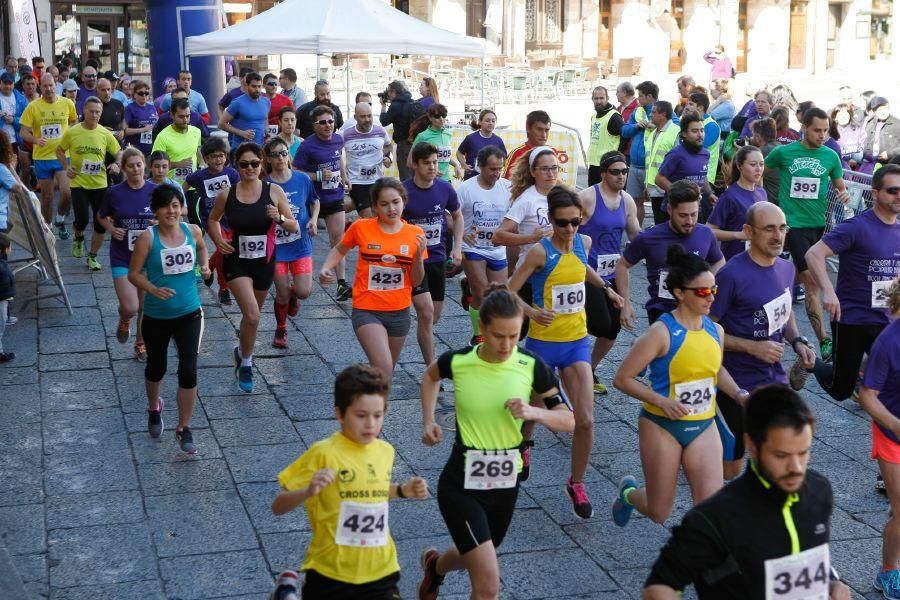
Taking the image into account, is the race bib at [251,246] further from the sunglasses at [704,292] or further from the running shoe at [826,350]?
the sunglasses at [704,292]

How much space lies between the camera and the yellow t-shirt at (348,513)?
13.8ft

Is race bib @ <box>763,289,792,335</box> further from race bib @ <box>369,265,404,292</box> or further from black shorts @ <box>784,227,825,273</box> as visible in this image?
black shorts @ <box>784,227,825,273</box>

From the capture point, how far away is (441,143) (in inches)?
506

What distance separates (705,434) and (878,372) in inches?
29.2

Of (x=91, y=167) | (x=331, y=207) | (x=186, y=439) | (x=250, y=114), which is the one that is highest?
(x=250, y=114)

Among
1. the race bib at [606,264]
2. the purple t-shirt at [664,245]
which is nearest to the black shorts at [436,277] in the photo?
the race bib at [606,264]

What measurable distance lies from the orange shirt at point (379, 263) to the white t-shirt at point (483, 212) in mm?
1627

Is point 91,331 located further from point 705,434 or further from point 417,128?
point 705,434

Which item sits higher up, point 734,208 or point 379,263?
point 734,208

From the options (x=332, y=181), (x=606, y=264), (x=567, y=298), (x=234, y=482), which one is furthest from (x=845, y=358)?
(x=332, y=181)

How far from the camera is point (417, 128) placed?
492 inches

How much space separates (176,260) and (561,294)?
2.19 m

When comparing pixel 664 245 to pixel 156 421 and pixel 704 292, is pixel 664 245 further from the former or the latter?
pixel 156 421

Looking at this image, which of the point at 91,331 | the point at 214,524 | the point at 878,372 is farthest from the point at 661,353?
the point at 91,331
